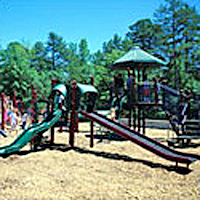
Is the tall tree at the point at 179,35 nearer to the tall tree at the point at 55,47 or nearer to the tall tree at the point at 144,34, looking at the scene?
the tall tree at the point at 144,34

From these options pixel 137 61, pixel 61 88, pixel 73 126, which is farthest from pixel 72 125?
pixel 137 61

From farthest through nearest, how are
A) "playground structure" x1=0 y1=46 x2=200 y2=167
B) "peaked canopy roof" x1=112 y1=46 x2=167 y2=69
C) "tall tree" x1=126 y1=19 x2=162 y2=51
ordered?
"tall tree" x1=126 y1=19 x2=162 y2=51 < "peaked canopy roof" x1=112 y1=46 x2=167 y2=69 < "playground structure" x1=0 y1=46 x2=200 y2=167

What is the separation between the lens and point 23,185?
Answer: 4305 mm

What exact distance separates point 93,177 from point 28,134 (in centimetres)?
268

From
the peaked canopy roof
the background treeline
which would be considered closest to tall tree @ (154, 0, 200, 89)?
the background treeline

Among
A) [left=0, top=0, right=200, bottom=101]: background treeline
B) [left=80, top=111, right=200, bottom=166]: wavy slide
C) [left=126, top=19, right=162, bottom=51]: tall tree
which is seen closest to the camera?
[left=80, top=111, right=200, bottom=166]: wavy slide

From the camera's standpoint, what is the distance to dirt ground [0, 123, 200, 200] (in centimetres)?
396

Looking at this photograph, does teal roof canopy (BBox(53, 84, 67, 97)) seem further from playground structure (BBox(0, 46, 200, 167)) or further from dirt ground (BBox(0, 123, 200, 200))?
dirt ground (BBox(0, 123, 200, 200))

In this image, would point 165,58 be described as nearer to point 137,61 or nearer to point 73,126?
point 137,61

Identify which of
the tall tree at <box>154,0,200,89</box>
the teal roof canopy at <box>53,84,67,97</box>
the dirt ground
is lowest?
the dirt ground

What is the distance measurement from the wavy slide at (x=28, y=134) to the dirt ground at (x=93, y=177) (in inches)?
8.5

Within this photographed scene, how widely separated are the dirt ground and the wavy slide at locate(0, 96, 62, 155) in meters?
0.22

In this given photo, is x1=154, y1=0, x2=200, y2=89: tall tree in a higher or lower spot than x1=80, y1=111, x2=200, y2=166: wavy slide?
higher

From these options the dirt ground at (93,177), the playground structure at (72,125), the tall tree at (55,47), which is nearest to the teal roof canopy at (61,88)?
the playground structure at (72,125)
